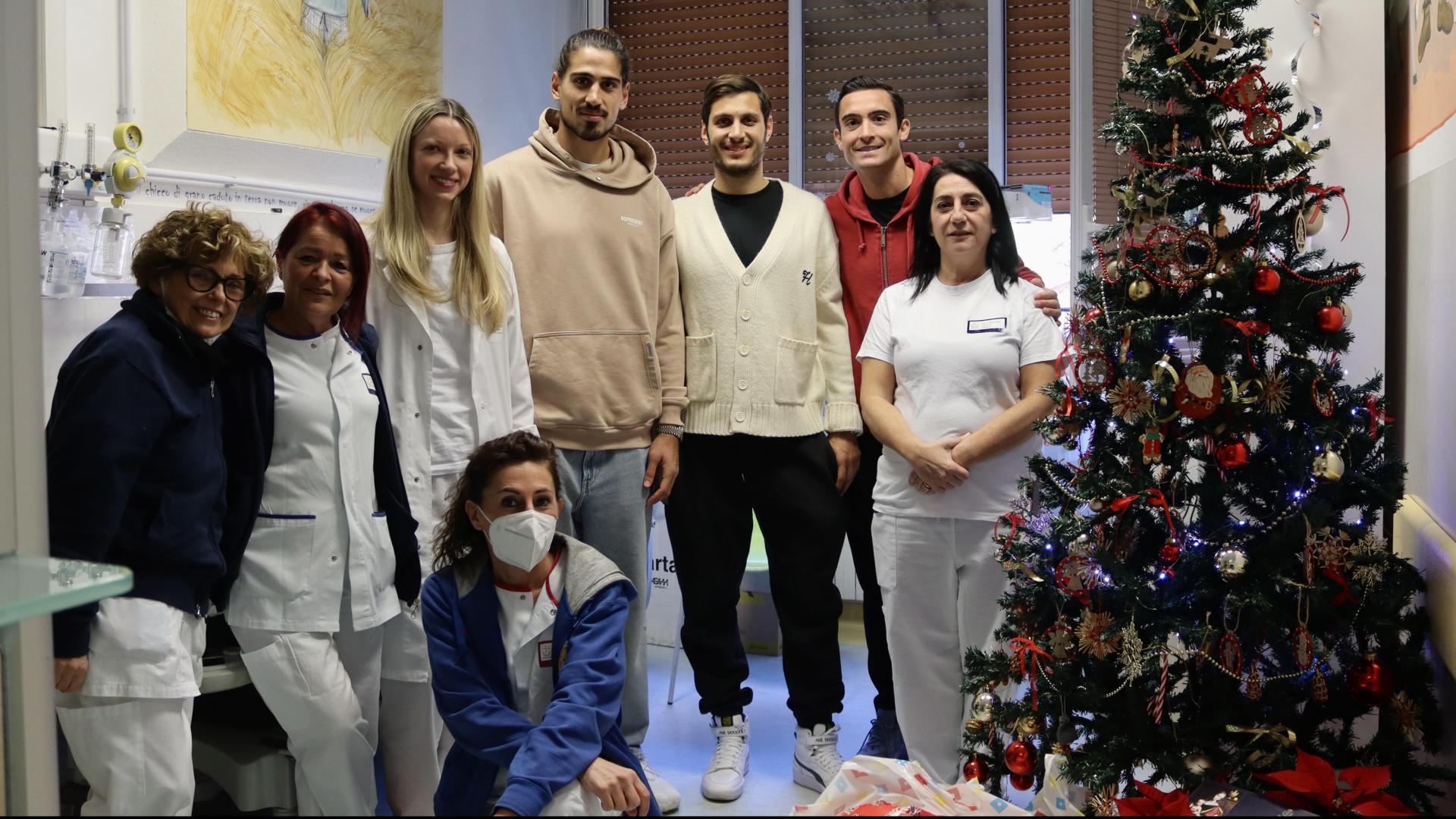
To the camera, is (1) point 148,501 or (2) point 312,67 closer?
(1) point 148,501

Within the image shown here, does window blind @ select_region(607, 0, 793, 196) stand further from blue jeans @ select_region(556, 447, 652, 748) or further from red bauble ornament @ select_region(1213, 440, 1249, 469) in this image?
red bauble ornament @ select_region(1213, 440, 1249, 469)

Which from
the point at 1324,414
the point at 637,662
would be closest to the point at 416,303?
the point at 637,662

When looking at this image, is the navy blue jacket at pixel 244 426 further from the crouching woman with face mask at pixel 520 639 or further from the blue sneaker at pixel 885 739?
the blue sneaker at pixel 885 739

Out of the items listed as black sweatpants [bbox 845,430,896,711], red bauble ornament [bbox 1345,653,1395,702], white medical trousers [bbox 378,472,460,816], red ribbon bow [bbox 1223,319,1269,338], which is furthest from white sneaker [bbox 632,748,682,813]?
red ribbon bow [bbox 1223,319,1269,338]

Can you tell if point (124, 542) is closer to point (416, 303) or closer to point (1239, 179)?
point (416, 303)

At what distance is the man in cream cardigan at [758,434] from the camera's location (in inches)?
111

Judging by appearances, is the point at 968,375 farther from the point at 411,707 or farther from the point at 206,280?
the point at 206,280

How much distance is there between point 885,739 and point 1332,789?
1.38 metres

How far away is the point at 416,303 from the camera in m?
2.40

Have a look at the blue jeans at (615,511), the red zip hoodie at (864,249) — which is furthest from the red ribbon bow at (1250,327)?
Answer: the blue jeans at (615,511)

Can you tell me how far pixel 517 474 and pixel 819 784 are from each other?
1.24 meters

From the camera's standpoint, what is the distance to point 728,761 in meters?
2.86

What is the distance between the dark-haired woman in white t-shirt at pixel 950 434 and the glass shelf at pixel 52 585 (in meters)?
1.73

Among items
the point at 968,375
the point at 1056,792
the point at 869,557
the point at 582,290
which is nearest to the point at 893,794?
the point at 1056,792
